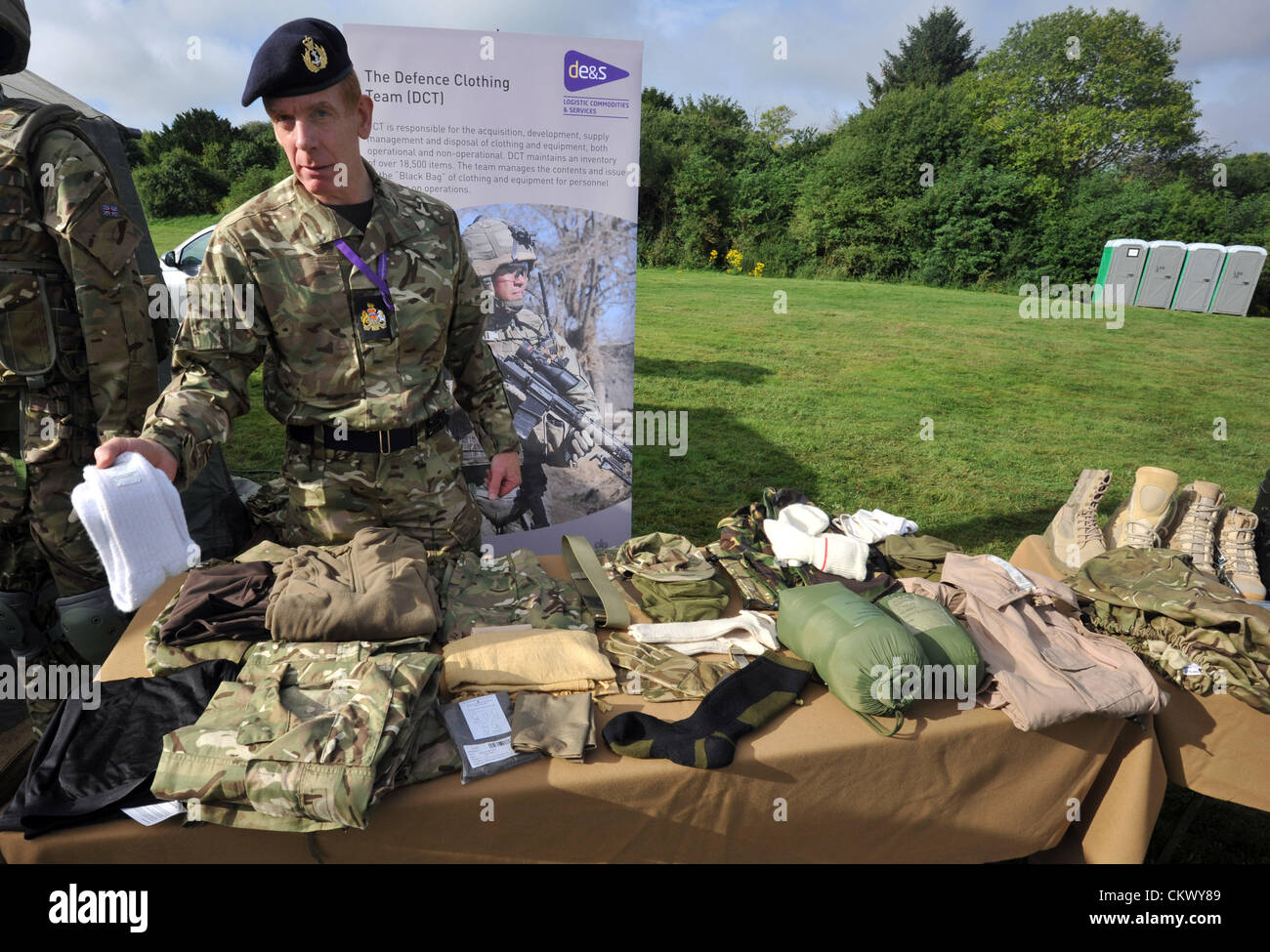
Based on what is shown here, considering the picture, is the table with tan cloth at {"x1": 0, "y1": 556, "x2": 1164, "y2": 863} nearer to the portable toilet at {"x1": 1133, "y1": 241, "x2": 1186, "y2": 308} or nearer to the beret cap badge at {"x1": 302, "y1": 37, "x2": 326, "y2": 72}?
the beret cap badge at {"x1": 302, "y1": 37, "x2": 326, "y2": 72}

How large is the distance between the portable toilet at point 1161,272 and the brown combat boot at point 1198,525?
16717 millimetres

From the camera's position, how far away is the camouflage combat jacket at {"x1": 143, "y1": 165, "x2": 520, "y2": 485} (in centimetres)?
191

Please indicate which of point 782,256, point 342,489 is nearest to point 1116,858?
point 342,489

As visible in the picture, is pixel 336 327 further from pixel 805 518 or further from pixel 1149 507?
pixel 1149 507

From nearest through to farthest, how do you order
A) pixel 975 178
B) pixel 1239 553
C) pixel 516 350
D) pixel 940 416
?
pixel 1239 553 < pixel 516 350 < pixel 940 416 < pixel 975 178

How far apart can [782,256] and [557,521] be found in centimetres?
1772

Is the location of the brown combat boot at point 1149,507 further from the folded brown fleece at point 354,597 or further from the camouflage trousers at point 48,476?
the camouflage trousers at point 48,476

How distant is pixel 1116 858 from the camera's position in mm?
1887

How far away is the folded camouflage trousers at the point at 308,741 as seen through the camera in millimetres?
1271

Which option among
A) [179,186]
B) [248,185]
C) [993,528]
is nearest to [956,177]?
[993,528]

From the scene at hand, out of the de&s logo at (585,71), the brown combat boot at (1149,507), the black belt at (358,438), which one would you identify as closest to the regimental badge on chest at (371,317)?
the black belt at (358,438)

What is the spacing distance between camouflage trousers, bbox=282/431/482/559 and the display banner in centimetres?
127

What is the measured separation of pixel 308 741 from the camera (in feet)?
→ 4.33

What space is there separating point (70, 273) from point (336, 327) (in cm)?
80
